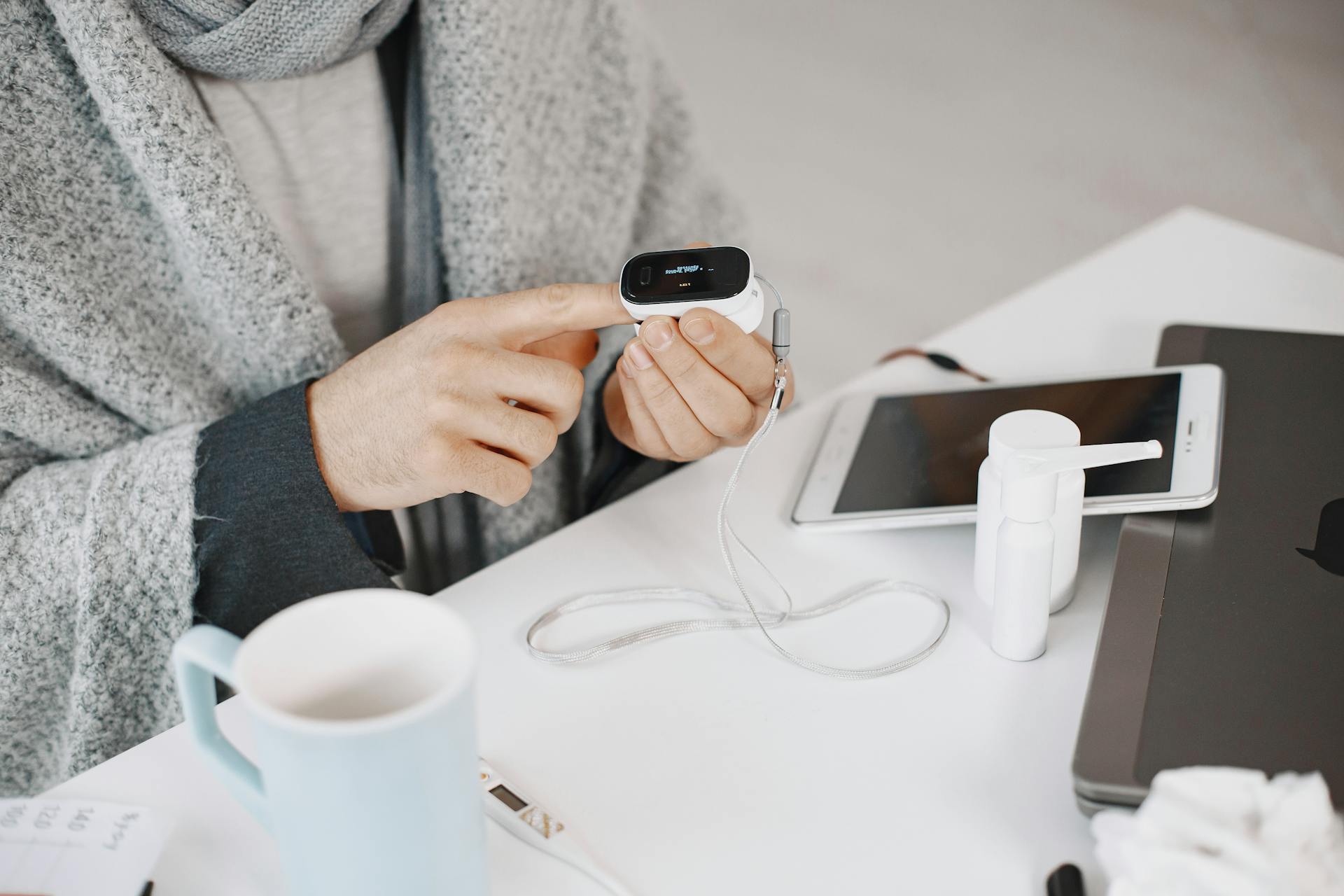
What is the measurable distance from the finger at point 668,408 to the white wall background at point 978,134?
120 centimetres

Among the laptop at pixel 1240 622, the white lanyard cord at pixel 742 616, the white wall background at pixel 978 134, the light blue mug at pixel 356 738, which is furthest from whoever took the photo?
the white wall background at pixel 978 134

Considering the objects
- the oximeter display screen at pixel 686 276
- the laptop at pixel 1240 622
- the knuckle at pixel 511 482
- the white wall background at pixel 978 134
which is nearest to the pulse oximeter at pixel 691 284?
the oximeter display screen at pixel 686 276

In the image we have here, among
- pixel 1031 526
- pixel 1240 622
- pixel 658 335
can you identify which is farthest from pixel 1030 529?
pixel 658 335

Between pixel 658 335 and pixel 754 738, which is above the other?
pixel 658 335

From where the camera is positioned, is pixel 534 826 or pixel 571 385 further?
A: pixel 571 385

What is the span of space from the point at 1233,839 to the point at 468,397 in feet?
→ 1.32

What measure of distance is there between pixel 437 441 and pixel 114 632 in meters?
0.22

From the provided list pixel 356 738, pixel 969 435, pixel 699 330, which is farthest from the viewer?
pixel 969 435

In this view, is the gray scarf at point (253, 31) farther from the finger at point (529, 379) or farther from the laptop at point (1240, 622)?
the laptop at point (1240, 622)

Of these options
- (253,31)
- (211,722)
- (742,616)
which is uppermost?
(253,31)

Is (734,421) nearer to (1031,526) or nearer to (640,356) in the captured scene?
(640,356)

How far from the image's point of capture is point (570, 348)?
0.70 metres

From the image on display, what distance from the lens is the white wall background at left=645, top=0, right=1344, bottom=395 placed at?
2.04 meters

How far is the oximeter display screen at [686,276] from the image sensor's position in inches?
23.1
